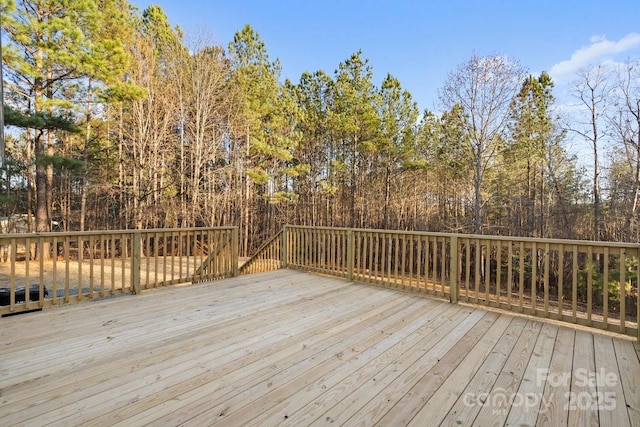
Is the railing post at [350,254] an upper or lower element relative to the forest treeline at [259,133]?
lower

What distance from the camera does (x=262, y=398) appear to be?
164cm

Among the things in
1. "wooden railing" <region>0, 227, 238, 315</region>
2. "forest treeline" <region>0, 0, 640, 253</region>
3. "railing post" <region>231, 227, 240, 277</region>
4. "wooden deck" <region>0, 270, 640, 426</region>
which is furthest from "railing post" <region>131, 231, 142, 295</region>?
"forest treeline" <region>0, 0, 640, 253</region>

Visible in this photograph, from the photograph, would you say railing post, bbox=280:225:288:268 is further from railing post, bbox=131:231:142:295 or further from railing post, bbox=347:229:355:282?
railing post, bbox=131:231:142:295

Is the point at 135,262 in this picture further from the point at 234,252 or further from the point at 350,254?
the point at 350,254

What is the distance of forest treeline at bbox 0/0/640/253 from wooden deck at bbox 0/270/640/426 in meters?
7.35

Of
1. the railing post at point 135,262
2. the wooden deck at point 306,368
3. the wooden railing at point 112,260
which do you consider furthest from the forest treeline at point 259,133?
the wooden deck at point 306,368

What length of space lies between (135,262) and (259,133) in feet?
26.7

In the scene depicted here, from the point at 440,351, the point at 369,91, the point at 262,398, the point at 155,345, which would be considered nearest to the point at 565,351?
the point at 440,351

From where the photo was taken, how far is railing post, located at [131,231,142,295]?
374 cm

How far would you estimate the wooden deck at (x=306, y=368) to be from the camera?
1.52 meters

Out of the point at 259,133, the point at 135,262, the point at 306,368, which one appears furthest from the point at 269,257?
the point at 259,133

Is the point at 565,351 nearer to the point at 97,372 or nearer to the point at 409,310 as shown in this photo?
the point at 409,310

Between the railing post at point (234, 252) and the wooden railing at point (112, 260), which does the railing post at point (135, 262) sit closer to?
the wooden railing at point (112, 260)

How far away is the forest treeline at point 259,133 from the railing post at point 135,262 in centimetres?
571
